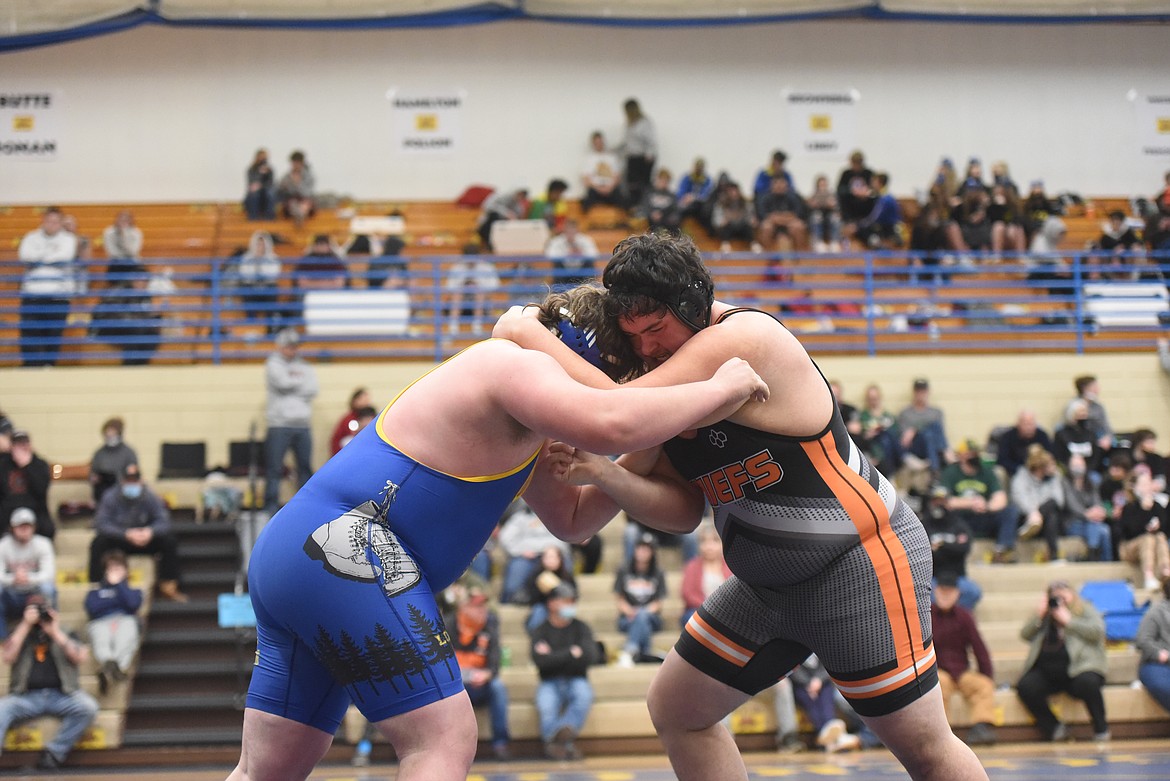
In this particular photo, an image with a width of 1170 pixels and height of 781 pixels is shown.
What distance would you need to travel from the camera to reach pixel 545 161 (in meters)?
17.9

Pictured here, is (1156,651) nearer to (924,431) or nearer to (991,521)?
(991,521)

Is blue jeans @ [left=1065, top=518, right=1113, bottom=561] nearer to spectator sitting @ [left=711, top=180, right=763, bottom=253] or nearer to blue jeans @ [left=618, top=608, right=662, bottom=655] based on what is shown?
blue jeans @ [left=618, top=608, right=662, bottom=655]

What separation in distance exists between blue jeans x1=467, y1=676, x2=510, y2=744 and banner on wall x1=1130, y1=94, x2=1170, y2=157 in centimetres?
1377

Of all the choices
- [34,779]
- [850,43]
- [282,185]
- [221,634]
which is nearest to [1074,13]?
[850,43]

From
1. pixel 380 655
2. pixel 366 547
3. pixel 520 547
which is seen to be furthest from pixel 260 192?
pixel 380 655

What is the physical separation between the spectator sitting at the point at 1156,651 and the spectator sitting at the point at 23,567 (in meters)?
8.12

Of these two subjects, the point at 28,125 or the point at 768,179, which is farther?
the point at 28,125

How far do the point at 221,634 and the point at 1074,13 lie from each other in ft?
45.9

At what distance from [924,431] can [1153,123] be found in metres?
8.62

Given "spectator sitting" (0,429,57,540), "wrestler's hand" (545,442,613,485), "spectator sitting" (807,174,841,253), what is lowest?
"spectator sitting" (0,429,57,540)

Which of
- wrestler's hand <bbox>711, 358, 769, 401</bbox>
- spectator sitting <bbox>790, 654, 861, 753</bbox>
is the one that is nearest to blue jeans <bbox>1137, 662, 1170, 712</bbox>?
spectator sitting <bbox>790, 654, 861, 753</bbox>

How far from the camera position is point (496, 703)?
30.3ft

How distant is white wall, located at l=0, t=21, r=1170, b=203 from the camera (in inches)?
689

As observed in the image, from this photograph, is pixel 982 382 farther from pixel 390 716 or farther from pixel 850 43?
pixel 390 716
